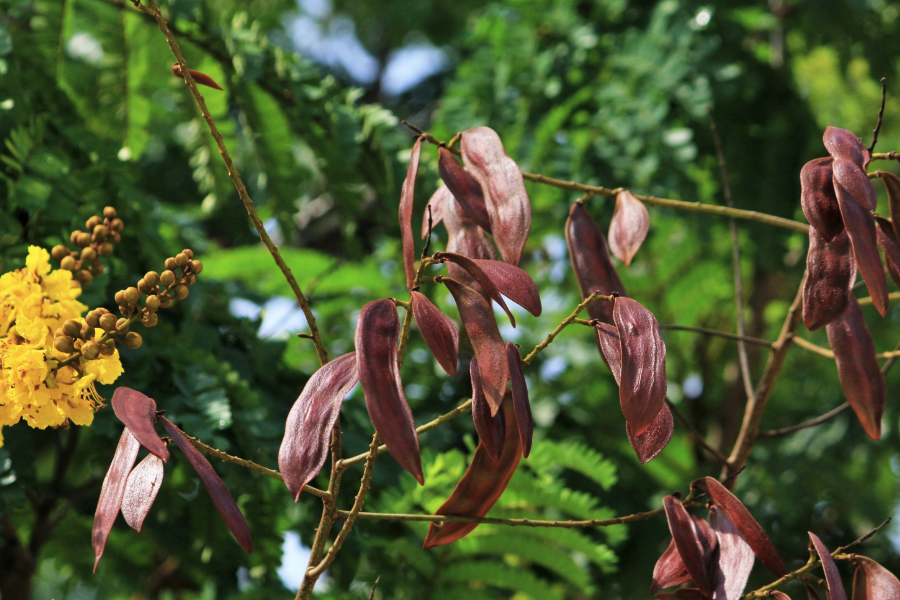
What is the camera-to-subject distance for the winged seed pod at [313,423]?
0.46m

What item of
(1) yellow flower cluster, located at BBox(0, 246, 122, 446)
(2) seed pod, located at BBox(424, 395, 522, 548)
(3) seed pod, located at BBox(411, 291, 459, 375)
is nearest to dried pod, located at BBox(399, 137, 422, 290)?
(3) seed pod, located at BBox(411, 291, 459, 375)

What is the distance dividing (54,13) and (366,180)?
52 cm

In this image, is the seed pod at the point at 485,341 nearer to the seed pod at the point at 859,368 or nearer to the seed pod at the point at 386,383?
the seed pod at the point at 386,383

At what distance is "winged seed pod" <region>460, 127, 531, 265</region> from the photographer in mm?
584

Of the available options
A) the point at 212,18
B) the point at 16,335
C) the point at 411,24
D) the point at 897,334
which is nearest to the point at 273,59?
the point at 212,18

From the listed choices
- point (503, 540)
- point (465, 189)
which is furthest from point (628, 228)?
point (503, 540)

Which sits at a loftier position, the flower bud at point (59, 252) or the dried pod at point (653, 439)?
the flower bud at point (59, 252)

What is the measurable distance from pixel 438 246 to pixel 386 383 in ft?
2.12

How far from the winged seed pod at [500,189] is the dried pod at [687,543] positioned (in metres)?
0.23

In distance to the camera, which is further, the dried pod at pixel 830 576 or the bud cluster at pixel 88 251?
the bud cluster at pixel 88 251

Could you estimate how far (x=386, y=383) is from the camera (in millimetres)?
458

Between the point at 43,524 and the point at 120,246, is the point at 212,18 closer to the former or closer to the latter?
the point at 120,246

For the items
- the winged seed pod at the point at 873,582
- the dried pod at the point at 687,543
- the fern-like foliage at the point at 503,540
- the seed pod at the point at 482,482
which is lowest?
the fern-like foliage at the point at 503,540

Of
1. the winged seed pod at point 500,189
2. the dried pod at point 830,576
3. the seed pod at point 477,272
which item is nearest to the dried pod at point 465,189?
the winged seed pod at point 500,189
